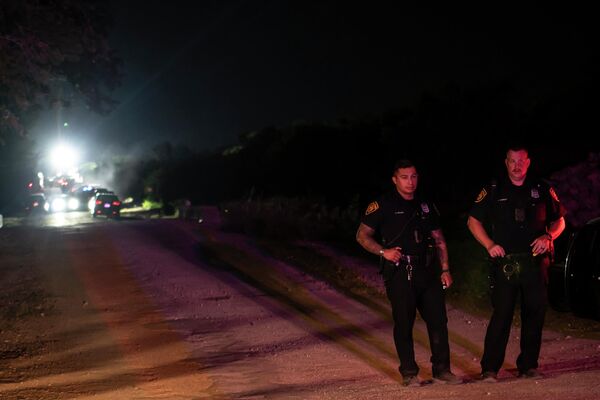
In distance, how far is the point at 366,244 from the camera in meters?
6.89

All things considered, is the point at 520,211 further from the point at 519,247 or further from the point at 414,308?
the point at 414,308

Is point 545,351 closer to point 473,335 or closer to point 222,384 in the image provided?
point 473,335

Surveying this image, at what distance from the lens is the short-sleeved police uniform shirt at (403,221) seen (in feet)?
22.3

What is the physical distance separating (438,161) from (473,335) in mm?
24796

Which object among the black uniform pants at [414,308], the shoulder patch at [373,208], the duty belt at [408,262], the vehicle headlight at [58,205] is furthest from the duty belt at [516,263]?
the vehicle headlight at [58,205]

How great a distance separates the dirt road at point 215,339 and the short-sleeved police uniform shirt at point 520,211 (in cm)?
122

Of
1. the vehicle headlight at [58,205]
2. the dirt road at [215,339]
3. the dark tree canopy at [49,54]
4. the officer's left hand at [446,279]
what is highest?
the dark tree canopy at [49,54]

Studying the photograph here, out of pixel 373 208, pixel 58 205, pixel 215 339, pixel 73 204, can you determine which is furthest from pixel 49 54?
pixel 58 205

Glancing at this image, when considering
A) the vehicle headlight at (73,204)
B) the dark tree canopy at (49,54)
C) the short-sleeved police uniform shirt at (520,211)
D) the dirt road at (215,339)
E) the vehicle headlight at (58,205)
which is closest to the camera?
the short-sleeved police uniform shirt at (520,211)

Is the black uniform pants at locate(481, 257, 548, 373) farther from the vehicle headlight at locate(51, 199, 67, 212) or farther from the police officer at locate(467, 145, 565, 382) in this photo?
the vehicle headlight at locate(51, 199, 67, 212)

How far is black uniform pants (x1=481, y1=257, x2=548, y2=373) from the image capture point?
6762mm

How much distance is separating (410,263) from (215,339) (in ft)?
11.9

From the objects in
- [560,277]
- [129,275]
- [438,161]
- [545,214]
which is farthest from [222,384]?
[438,161]

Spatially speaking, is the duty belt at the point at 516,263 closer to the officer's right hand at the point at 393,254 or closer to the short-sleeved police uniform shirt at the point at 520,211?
the short-sleeved police uniform shirt at the point at 520,211
